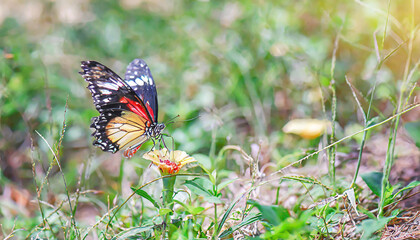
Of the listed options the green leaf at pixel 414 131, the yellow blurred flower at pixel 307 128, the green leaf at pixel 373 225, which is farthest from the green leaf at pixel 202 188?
the yellow blurred flower at pixel 307 128

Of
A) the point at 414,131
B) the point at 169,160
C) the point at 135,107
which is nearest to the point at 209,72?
the point at 135,107

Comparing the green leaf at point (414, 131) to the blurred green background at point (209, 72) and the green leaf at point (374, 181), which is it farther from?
the blurred green background at point (209, 72)

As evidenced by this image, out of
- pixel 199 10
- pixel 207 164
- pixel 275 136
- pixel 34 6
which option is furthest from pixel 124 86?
pixel 34 6

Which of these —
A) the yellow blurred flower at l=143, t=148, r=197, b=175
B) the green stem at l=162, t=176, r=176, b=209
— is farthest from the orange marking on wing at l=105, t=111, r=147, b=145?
the green stem at l=162, t=176, r=176, b=209

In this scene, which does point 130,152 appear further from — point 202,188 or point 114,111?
point 202,188

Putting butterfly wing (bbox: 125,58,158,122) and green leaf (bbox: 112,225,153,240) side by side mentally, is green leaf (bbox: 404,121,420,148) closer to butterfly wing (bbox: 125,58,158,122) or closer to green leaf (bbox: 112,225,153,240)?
green leaf (bbox: 112,225,153,240)

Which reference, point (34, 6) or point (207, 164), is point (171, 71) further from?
point (34, 6)
